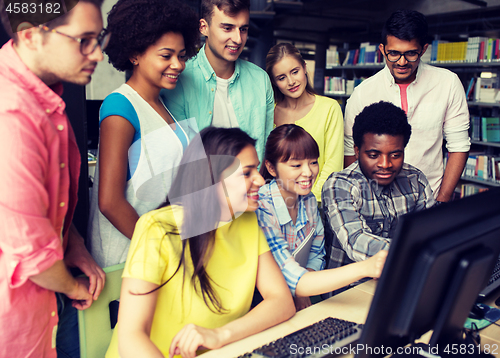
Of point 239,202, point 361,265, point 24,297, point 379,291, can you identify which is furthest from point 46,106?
point 361,265

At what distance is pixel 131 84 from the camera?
137cm

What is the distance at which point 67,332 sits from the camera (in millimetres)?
1191

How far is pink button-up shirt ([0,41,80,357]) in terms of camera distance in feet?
2.68

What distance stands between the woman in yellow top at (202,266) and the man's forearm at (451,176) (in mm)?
1349

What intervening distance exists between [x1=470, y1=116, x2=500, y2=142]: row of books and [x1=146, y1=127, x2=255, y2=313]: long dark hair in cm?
399

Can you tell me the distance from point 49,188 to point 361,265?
0.90m

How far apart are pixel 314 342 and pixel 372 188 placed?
842 mm

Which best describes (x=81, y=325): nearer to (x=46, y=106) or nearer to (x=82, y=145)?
(x=46, y=106)

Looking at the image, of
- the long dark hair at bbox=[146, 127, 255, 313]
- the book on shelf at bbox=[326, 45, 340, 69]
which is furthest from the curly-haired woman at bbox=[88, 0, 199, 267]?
the book on shelf at bbox=[326, 45, 340, 69]

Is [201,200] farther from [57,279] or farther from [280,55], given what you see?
[280,55]

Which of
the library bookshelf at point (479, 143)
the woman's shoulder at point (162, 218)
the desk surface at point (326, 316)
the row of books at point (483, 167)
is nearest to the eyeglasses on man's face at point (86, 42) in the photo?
the woman's shoulder at point (162, 218)

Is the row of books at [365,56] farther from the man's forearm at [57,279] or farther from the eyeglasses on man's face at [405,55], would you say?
the man's forearm at [57,279]

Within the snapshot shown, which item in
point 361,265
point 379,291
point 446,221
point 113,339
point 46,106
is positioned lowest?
point 113,339

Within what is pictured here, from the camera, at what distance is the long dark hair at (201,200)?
43.6 inches
